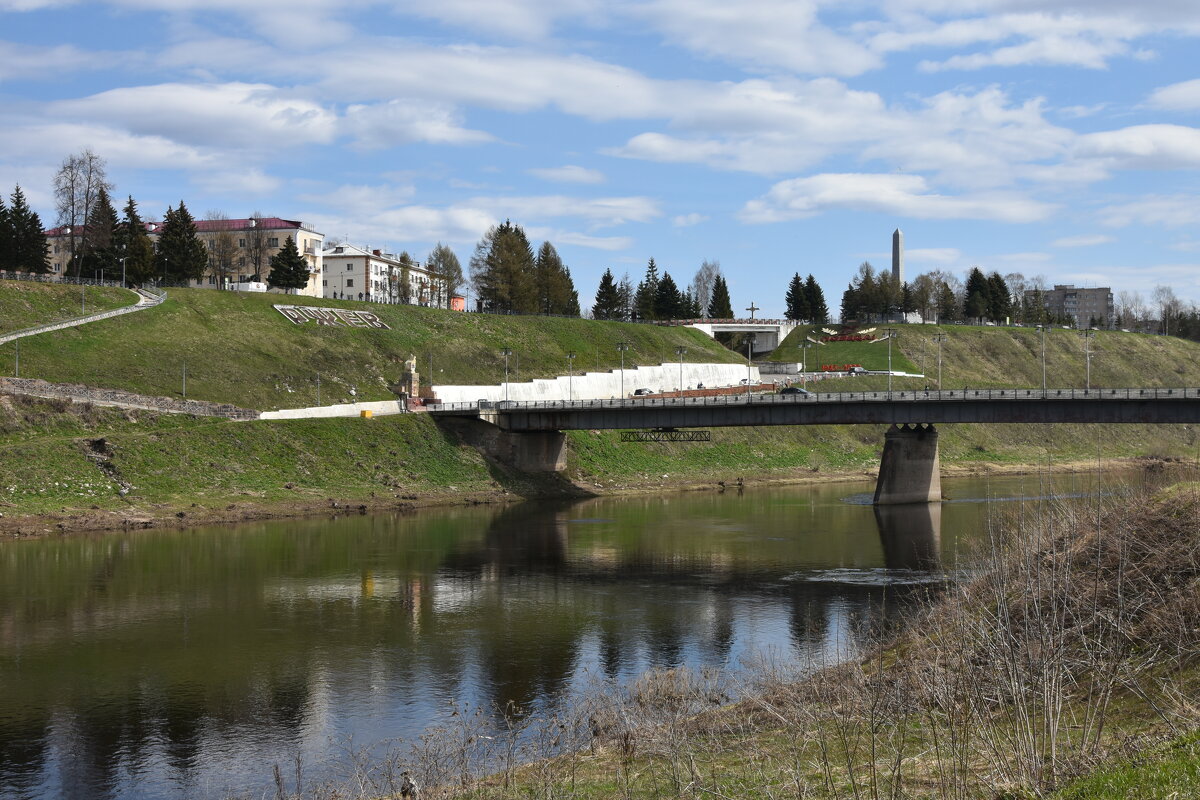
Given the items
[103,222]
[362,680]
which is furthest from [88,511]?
[103,222]

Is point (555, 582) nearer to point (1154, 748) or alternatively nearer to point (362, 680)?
point (362, 680)

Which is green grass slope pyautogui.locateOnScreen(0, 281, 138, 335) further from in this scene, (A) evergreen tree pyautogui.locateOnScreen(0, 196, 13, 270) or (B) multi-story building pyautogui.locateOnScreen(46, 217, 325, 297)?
(B) multi-story building pyautogui.locateOnScreen(46, 217, 325, 297)

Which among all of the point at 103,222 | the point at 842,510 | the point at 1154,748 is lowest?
the point at 842,510

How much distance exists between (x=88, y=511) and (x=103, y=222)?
87.1 m

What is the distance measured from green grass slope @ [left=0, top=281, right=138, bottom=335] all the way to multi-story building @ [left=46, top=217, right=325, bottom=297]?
57.9 meters

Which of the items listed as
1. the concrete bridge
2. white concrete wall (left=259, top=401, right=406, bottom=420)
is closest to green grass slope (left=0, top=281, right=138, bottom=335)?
white concrete wall (left=259, top=401, right=406, bottom=420)

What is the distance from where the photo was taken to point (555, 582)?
58.2 metres

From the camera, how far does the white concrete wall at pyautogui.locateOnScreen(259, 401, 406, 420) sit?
325 ft

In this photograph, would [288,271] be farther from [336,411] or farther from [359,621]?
[359,621]

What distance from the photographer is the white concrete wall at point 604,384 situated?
11738cm

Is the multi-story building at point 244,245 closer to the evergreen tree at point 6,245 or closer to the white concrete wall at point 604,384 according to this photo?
the evergreen tree at point 6,245

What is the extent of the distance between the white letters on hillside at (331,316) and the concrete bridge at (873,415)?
34.3 meters

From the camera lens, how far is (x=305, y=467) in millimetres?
91375

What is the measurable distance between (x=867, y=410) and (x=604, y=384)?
5072 centimetres
